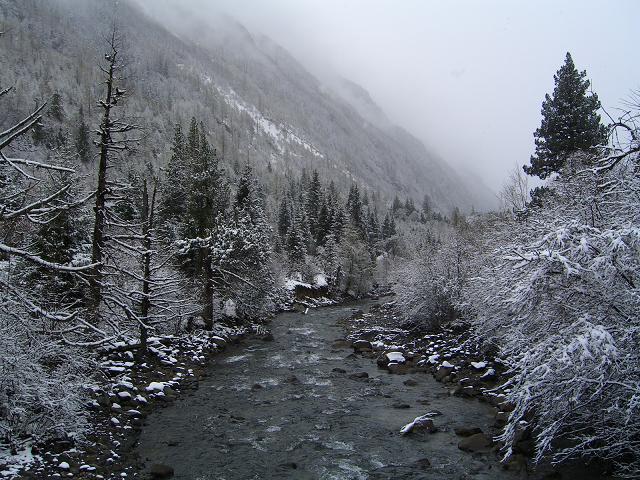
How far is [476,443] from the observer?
1374cm

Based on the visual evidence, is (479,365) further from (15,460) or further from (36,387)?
(15,460)

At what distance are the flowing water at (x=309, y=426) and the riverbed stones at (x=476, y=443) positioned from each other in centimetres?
26

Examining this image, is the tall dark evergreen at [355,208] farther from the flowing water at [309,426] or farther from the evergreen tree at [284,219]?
the flowing water at [309,426]

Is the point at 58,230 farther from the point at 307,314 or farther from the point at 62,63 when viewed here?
the point at 62,63

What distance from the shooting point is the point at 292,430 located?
15.3 m

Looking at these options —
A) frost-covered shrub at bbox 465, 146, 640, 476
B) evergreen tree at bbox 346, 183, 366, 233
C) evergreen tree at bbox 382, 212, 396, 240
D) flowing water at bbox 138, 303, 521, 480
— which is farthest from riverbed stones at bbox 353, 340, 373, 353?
evergreen tree at bbox 382, 212, 396, 240

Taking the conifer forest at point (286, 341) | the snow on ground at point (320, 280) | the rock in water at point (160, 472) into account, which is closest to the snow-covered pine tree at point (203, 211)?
the conifer forest at point (286, 341)

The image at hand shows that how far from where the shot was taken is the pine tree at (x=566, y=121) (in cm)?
2880

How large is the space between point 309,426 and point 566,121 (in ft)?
86.3

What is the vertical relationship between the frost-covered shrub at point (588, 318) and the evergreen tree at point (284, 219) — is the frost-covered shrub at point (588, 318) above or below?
above

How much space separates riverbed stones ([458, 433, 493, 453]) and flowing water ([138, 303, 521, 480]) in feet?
0.85

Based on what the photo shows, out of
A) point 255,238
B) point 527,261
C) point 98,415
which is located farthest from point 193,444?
point 255,238

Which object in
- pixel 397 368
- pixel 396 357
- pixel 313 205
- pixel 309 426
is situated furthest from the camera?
pixel 313 205

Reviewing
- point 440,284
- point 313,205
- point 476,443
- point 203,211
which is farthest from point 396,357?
point 313,205
